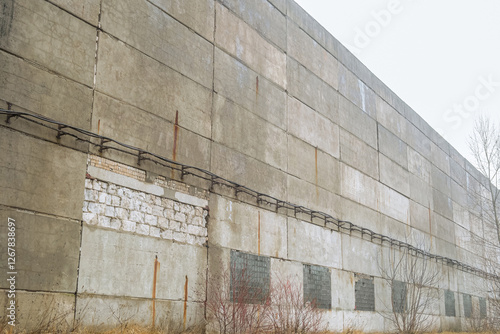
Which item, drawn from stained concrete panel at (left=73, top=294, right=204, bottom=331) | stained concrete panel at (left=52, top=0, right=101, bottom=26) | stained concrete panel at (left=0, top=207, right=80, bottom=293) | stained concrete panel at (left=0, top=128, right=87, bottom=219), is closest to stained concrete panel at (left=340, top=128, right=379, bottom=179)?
stained concrete panel at (left=73, top=294, right=204, bottom=331)

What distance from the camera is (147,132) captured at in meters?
11.2

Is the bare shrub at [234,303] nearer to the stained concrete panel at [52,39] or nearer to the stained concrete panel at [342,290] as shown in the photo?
the stained concrete panel at [342,290]

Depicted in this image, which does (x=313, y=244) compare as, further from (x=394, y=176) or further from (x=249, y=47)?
(x=394, y=176)

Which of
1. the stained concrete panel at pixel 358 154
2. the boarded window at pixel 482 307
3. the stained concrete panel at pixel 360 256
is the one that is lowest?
the boarded window at pixel 482 307

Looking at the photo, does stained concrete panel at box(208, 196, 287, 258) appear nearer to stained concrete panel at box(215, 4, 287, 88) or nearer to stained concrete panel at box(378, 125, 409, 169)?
stained concrete panel at box(215, 4, 287, 88)

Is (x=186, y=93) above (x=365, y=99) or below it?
below

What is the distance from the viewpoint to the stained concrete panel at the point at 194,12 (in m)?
12.4

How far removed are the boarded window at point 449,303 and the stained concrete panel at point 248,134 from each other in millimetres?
14849

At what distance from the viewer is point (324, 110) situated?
18328 mm

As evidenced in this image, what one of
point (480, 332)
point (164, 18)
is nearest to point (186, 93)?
point (164, 18)

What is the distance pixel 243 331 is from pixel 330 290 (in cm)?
532

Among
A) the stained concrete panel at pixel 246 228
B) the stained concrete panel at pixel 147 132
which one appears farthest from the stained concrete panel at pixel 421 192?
the stained concrete panel at pixel 147 132

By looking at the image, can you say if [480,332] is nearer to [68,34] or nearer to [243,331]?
[243,331]

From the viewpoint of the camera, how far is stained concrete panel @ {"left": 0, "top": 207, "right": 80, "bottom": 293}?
842 cm
